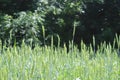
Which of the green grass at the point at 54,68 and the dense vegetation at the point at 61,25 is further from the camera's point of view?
the dense vegetation at the point at 61,25

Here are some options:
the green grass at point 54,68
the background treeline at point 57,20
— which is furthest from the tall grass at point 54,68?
the background treeline at point 57,20

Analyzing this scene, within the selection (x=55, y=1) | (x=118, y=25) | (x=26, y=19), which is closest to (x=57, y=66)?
(x=26, y=19)

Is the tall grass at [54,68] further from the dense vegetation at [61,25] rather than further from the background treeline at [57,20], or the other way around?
the background treeline at [57,20]

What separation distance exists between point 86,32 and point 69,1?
1.03 meters

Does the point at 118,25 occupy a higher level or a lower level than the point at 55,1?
lower

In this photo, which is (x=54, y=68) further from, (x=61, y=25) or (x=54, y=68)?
(x=61, y=25)

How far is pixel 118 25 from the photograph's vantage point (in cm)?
893

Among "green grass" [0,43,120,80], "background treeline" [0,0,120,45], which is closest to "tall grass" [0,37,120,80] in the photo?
"green grass" [0,43,120,80]

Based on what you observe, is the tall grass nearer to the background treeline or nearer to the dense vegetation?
the dense vegetation

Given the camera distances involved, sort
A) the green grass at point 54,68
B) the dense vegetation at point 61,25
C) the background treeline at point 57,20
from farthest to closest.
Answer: the background treeline at point 57,20 → the dense vegetation at point 61,25 → the green grass at point 54,68

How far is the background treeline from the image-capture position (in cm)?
754

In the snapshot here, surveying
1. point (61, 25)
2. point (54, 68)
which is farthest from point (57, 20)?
point (54, 68)

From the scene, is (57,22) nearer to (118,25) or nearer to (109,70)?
(118,25)

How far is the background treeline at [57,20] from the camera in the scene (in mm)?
7539
